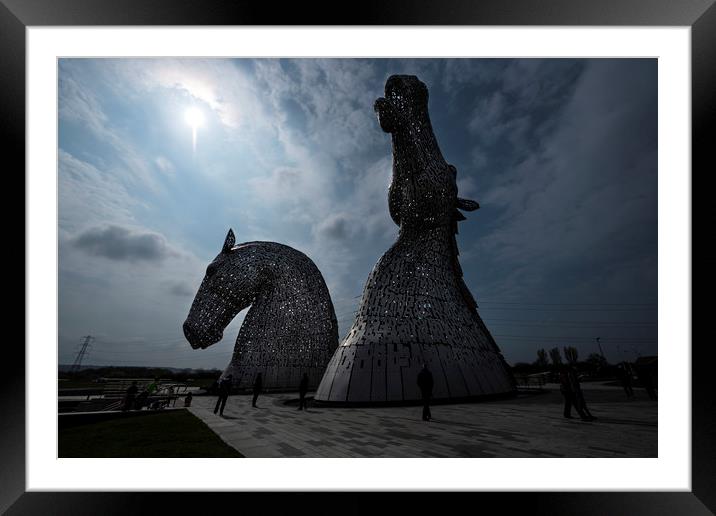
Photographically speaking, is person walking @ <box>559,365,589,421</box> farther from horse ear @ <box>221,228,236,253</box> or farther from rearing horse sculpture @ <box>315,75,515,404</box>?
horse ear @ <box>221,228,236,253</box>

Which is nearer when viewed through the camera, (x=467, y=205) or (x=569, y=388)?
(x=569, y=388)

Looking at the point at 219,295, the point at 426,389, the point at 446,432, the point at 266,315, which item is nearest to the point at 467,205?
the point at 426,389

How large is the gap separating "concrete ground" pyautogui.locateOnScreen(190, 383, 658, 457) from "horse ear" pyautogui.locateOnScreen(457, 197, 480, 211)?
6.18 meters

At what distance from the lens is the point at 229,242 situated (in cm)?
1567

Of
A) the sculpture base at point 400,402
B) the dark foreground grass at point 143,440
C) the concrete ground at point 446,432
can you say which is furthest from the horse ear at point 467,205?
the dark foreground grass at point 143,440

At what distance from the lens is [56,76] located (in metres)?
5.17

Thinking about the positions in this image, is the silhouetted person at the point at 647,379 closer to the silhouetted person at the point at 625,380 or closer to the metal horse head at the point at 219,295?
the silhouetted person at the point at 625,380

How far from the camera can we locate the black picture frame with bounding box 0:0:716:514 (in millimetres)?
4008

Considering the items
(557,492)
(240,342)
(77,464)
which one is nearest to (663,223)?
(557,492)

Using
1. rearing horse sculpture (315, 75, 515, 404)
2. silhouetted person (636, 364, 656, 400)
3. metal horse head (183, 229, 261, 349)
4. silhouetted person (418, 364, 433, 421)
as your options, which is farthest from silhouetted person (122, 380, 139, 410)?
silhouetted person (636, 364, 656, 400)

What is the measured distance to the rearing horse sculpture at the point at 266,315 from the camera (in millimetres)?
14453

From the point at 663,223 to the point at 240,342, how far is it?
13.4 m

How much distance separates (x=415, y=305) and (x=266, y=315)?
25.0ft

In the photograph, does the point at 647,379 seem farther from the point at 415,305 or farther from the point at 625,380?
the point at 415,305
